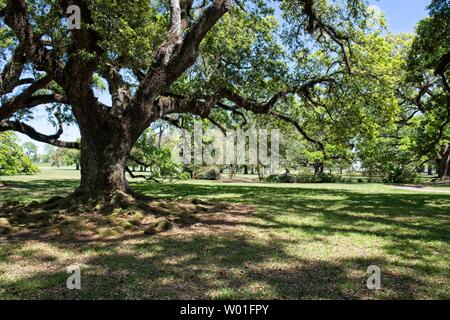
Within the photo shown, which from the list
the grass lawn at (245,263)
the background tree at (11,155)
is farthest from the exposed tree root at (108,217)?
the background tree at (11,155)

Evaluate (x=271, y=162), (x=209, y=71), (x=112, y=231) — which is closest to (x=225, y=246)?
(x=112, y=231)

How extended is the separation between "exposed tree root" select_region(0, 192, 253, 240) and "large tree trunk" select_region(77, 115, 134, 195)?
387 millimetres

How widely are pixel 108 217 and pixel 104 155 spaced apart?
225cm

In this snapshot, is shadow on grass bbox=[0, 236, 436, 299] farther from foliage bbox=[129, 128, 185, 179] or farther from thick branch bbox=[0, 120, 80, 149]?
foliage bbox=[129, 128, 185, 179]

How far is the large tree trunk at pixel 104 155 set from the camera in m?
9.14

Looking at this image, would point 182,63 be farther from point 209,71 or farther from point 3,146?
point 3,146

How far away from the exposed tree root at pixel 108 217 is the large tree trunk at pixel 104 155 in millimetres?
387

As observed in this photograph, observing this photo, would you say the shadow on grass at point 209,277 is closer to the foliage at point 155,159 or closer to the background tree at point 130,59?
the background tree at point 130,59

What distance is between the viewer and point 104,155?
9164 mm

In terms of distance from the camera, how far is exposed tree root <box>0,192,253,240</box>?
672 cm

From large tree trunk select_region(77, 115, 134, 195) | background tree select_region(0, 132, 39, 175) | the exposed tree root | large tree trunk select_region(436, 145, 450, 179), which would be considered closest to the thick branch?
background tree select_region(0, 132, 39, 175)

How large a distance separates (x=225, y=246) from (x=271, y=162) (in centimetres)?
3956

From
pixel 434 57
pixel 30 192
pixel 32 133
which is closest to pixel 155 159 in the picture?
pixel 32 133

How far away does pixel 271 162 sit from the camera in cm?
4478
